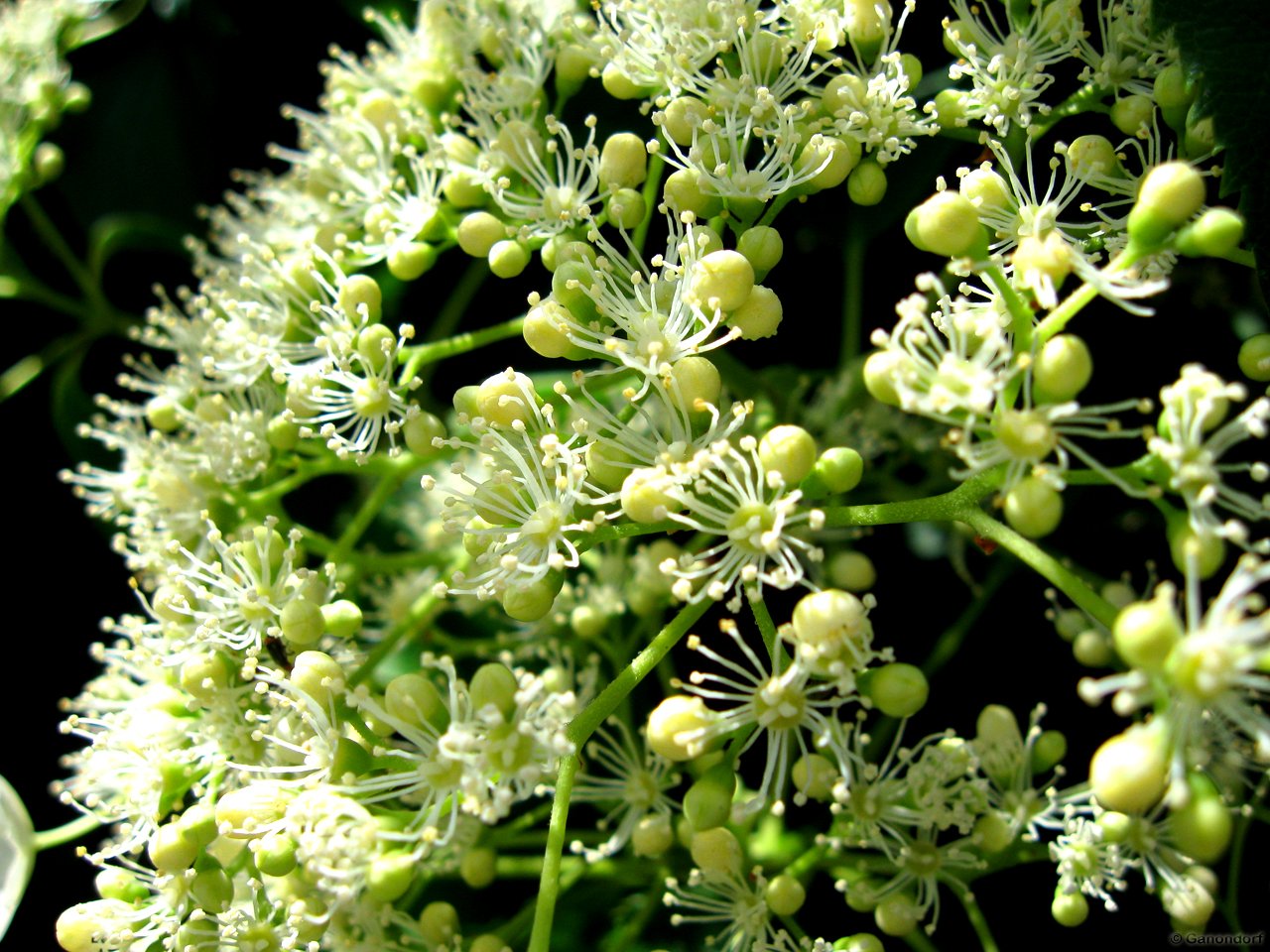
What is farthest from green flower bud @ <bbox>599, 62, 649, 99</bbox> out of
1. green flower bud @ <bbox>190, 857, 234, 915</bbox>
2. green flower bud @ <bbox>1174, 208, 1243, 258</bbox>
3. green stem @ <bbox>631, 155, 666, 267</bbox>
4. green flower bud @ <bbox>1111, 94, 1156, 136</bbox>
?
green flower bud @ <bbox>190, 857, 234, 915</bbox>

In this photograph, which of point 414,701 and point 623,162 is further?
point 623,162

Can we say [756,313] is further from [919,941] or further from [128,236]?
[128,236]

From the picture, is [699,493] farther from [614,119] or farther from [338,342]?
[614,119]

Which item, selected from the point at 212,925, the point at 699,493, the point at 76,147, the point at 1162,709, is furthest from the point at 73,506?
the point at 1162,709

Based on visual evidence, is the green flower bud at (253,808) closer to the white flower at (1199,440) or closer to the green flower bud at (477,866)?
the green flower bud at (477,866)

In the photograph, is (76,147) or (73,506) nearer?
(73,506)

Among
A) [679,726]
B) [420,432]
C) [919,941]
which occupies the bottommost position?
[919,941]

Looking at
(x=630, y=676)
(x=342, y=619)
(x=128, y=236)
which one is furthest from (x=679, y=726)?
(x=128, y=236)
